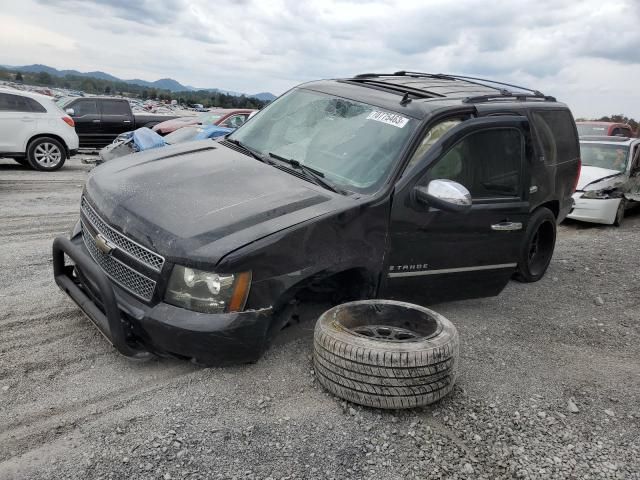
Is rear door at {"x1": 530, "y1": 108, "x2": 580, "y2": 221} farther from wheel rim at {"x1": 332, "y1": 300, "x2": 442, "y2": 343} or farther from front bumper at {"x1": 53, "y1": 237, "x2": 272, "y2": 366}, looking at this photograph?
front bumper at {"x1": 53, "y1": 237, "x2": 272, "y2": 366}

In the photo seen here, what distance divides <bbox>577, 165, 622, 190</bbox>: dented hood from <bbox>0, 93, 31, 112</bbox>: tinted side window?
1095 centimetres

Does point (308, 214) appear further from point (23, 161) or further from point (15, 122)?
point (23, 161)

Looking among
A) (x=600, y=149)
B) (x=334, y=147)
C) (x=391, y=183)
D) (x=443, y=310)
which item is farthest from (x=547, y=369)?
(x=600, y=149)

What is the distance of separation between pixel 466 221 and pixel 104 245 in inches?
102

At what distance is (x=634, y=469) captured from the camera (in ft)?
10.3

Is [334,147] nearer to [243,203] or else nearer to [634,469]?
[243,203]

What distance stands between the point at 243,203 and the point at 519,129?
270 centimetres

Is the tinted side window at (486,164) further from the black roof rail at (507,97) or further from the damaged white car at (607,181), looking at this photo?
the damaged white car at (607,181)

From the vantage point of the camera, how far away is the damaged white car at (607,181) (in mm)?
10047

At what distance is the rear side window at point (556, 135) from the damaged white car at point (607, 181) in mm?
3827

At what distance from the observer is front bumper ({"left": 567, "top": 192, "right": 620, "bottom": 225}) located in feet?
32.8

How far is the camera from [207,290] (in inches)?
128

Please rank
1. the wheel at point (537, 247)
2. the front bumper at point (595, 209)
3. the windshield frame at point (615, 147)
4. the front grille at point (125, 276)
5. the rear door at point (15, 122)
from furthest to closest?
the rear door at point (15, 122), the windshield frame at point (615, 147), the front bumper at point (595, 209), the wheel at point (537, 247), the front grille at point (125, 276)

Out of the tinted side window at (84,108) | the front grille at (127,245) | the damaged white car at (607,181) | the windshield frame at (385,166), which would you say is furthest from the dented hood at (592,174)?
the tinted side window at (84,108)
